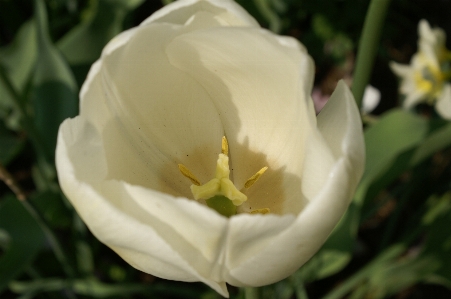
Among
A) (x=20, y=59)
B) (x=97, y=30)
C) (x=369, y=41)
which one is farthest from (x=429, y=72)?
(x=20, y=59)

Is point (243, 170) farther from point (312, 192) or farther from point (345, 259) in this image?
point (345, 259)

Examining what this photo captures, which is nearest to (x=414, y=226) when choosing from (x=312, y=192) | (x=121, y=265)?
(x=121, y=265)

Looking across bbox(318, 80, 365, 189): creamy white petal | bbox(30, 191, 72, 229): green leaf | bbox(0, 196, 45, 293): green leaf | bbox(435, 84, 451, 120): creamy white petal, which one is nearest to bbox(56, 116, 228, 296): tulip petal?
bbox(318, 80, 365, 189): creamy white petal

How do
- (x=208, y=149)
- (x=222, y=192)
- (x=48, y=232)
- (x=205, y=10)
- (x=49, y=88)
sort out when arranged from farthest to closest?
(x=49, y=88) < (x=48, y=232) < (x=208, y=149) < (x=222, y=192) < (x=205, y=10)

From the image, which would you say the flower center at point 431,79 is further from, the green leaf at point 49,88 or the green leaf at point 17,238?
the green leaf at point 17,238

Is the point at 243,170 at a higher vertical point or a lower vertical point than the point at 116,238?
lower

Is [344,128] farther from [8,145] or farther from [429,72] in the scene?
[8,145]
